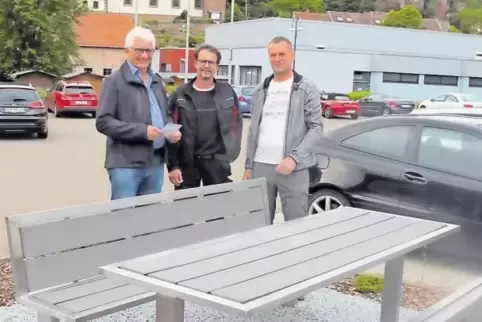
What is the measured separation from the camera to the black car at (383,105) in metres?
37.2

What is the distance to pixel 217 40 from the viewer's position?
5784cm

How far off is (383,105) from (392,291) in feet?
114

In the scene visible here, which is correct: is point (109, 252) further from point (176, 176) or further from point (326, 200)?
point (326, 200)

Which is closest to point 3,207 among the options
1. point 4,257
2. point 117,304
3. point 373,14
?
point 4,257

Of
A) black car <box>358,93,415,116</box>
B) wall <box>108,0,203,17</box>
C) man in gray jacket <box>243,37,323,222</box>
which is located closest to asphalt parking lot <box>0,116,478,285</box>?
man in gray jacket <box>243,37,323,222</box>

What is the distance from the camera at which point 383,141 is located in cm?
703

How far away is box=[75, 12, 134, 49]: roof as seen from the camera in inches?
2985

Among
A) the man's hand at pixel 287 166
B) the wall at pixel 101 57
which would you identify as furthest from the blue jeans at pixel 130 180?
the wall at pixel 101 57

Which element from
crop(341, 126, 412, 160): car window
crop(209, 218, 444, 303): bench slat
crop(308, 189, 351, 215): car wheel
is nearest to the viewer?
crop(209, 218, 444, 303): bench slat

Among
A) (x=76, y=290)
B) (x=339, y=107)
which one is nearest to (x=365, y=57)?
(x=339, y=107)

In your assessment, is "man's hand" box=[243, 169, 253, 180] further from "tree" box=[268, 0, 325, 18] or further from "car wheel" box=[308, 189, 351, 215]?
"tree" box=[268, 0, 325, 18]

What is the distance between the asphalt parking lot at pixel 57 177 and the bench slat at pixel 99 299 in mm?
2223

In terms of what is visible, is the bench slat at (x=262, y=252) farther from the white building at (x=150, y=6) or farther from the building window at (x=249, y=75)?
the white building at (x=150, y=6)

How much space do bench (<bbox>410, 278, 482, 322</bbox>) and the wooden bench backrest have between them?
67.3 inches
